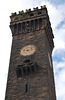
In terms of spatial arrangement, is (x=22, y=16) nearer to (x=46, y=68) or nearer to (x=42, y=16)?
(x=42, y=16)

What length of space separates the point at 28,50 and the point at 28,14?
660 centimetres

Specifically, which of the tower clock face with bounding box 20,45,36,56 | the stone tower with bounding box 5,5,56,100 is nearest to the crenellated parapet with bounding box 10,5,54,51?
the stone tower with bounding box 5,5,56,100

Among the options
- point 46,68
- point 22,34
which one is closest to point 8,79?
point 46,68

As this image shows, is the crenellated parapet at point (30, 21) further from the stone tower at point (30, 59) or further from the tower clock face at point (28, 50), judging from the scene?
the tower clock face at point (28, 50)

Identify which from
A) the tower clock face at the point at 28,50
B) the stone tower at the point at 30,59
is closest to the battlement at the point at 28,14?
the stone tower at the point at 30,59

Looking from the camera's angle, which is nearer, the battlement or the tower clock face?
the tower clock face

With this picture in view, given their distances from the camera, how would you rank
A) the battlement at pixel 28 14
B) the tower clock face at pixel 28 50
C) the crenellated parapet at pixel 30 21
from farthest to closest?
the battlement at pixel 28 14, the crenellated parapet at pixel 30 21, the tower clock face at pixel 28 50

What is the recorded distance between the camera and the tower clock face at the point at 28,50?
1001 inches

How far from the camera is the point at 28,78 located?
22984mm

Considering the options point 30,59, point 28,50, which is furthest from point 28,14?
point 30,59

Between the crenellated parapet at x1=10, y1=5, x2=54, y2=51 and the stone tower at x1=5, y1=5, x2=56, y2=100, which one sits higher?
the crenellated parapet at x1=10, y1=5, x2=54, y2=51

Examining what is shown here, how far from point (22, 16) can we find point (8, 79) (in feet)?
34.6

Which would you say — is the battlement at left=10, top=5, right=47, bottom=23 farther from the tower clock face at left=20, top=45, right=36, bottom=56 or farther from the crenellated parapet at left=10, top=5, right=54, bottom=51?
the tower clock face at left=20, top=45, right=36, bottom=56

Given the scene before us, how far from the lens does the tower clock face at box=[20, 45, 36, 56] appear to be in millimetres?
25422
